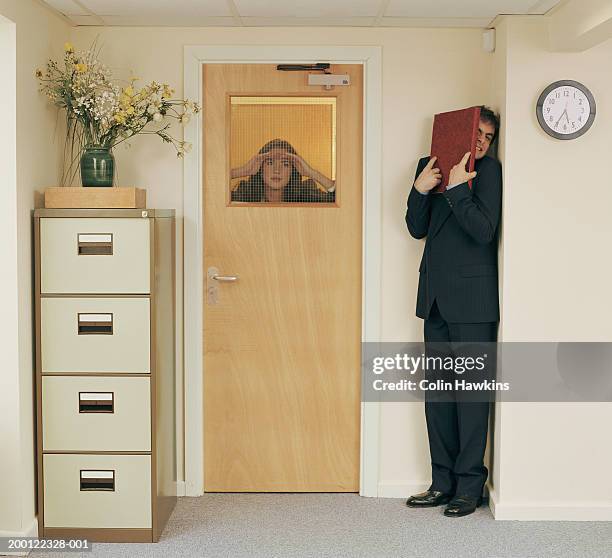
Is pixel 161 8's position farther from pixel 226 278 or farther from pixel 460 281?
pixel 460 281

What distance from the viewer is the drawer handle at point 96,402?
313 cm

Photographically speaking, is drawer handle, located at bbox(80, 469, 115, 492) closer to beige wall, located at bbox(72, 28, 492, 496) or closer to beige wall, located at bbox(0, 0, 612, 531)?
beige wall, located at bbox(0, 0, 612, 531)

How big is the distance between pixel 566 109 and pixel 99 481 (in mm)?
2397

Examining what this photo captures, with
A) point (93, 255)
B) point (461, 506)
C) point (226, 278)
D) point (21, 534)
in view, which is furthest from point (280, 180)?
point (21, 534)

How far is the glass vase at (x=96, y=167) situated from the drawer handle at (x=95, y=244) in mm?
246

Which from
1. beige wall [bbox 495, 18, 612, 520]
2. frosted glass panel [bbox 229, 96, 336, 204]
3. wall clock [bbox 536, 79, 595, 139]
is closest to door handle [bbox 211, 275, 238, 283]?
frosted glass panel [bbox 229, 96, 336, 204]

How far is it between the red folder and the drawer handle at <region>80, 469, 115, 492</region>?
1.78m

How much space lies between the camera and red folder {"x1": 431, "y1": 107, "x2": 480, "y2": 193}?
322 centimetres

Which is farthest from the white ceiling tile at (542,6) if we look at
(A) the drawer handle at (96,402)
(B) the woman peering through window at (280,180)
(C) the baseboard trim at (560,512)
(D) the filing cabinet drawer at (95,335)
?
(A) the drawer handle at (96,402)

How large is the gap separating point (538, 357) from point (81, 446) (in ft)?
6.26

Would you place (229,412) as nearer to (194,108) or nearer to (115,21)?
(194,108)

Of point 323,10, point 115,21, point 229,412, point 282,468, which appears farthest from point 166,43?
point 282,468

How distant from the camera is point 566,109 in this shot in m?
3.25

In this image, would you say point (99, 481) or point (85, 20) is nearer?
point (99, 481)
